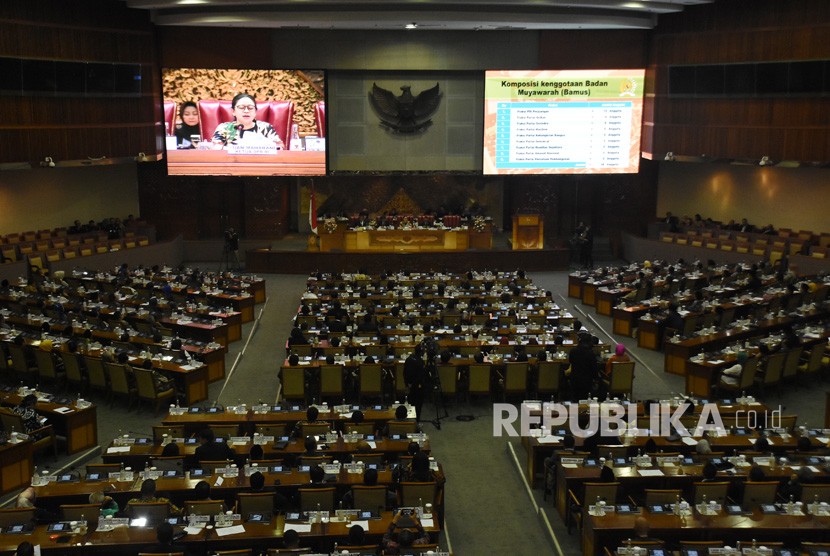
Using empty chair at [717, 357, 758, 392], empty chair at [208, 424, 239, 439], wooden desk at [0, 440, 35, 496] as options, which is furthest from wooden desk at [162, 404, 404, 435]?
empty chair at [717, 357, 758, 392]

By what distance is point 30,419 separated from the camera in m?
13.5

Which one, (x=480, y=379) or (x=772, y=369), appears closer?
(x=480, y=379)

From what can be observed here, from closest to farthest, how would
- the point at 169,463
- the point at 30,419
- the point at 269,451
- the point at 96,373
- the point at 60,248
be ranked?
the point at 169,463 → the point at 269,451 → the point at 30,419 → the point at 96,373 → the point at 60,248

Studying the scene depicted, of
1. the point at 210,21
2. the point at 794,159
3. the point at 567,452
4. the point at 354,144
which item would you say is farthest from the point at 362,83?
the point at 567,452

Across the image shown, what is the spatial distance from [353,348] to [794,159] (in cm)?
1559

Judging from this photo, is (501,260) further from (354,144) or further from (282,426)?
(282,426)

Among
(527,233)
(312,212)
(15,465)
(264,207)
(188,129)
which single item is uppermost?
(188,129)

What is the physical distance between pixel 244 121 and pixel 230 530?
2022 cm

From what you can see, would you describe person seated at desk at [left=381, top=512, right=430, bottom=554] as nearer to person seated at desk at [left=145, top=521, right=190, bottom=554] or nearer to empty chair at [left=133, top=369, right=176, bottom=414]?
person seated at desk at [left=145, top=521, right=190, bottom=554]

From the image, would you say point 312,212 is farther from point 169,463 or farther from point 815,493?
point 815,493

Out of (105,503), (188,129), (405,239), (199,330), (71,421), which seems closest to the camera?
(105,503)

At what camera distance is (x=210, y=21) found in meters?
26.2

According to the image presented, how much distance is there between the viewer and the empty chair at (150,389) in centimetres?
1559

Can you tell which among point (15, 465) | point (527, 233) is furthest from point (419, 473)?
point (527, 233)
